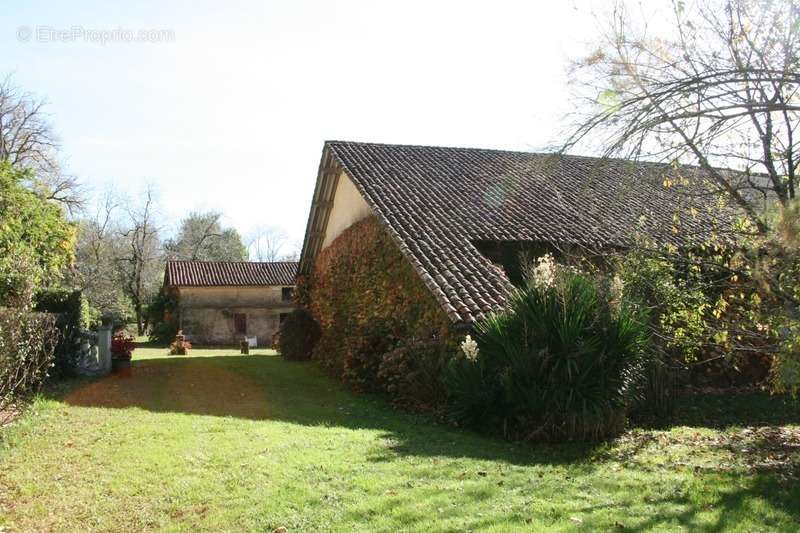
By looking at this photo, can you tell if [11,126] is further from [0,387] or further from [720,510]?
[720,510]

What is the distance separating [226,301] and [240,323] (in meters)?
1.79

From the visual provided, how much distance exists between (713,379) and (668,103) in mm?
10513

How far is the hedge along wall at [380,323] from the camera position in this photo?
38.4 ft

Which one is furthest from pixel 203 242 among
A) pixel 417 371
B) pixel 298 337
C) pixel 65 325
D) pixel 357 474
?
pixel 357 474

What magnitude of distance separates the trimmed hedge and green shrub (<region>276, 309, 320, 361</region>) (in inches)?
33.5

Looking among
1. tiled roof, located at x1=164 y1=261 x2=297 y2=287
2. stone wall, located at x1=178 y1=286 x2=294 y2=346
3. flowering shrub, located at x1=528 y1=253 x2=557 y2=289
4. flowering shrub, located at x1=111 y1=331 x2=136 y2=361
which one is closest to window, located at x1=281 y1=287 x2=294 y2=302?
stone wall, located at x1=178 y1=286 x2=294 y2=346

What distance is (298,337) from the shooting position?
21.3m

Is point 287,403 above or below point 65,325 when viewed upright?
below

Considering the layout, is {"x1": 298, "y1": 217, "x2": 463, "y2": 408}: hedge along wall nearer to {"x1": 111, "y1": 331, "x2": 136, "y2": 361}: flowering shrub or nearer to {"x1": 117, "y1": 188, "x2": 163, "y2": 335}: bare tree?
{"x1": 111, "y1": 331, "x2": 136, "y2": 361}: flowering shrub

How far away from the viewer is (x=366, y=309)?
53.2 feet

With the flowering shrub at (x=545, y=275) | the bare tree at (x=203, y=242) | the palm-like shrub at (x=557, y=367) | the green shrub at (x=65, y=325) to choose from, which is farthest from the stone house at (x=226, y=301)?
the flowering shrub at (x=545, y=275)

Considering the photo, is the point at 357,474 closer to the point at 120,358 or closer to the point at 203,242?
the point at 120,358

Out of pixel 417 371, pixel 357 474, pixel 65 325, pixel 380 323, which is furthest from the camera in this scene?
pixel 380 323

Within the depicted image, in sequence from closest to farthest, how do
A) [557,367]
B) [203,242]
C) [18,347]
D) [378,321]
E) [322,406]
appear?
[18,347] < [557,367] < [322,406] < [378,321] < [203,242]
